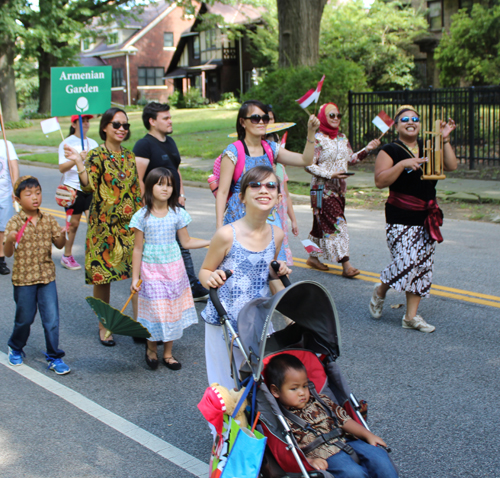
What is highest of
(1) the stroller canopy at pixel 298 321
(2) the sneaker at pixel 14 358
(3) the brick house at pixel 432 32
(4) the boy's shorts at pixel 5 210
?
(3) the brick house at pixel 432 32

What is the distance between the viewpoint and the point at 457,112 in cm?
1556

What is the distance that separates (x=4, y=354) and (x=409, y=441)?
352 cm

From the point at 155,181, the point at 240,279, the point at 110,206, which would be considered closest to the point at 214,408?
the point at 240,279

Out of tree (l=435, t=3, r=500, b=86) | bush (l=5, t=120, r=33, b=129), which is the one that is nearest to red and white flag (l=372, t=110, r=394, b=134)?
tree (l=435, t=3, r=500, b=86)

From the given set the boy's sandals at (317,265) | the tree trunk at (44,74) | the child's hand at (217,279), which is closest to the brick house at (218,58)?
the tree trunk at (44,74)

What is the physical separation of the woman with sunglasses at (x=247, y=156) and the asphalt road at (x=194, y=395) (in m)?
1.29

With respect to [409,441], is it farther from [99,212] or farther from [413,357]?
[99,212]

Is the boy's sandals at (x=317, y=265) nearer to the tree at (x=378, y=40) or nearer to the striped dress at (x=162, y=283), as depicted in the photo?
the striped dress at (x=162, y=283)

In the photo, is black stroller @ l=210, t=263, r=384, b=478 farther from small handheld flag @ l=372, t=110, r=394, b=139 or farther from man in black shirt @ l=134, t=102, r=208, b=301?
small handheld flag @ l=372, t=110, r=394, b=139

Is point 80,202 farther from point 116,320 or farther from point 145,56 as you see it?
point 145,56

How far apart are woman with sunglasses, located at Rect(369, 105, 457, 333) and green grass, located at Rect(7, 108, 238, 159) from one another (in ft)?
47.2

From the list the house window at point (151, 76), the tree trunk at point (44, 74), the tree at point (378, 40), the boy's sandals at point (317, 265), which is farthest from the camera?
the house window at point (151, 76)

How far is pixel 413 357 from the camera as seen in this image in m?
4.95

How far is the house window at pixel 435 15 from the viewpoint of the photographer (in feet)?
125
